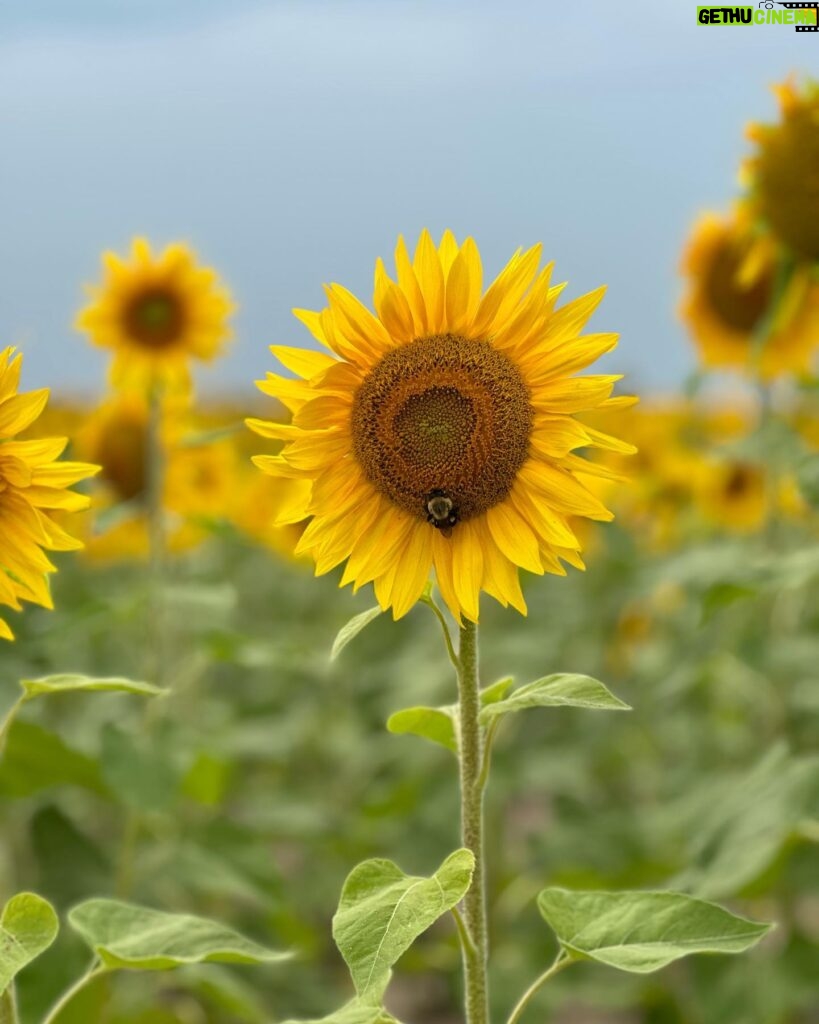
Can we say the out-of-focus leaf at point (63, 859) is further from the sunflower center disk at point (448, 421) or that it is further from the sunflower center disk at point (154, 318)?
the sunflower center disk at point (448, 421)

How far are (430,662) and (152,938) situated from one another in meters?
2.57

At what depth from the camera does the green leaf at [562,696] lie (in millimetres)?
1090

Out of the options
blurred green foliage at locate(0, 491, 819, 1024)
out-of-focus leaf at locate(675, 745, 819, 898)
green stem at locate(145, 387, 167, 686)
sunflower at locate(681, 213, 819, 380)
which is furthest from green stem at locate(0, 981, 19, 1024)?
sunflower at locate(681, 213, 819, 380)

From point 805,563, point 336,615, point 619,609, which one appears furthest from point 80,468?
point 336,615

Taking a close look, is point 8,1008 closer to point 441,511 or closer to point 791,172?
point 441,511

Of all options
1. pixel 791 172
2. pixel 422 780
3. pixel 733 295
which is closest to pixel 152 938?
pixel 791 172

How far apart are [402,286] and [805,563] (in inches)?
39.4

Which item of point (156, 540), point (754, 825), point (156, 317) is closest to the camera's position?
point (754, 825)

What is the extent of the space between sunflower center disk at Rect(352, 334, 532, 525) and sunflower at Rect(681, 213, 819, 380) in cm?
184

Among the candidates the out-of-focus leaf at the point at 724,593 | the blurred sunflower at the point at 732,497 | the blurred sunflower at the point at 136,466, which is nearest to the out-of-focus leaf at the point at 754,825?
the out-of-focus leaf at the point at 724,593

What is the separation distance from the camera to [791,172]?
2.26 m

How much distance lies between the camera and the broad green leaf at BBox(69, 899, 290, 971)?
119cm

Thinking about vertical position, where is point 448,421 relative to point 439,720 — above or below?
above

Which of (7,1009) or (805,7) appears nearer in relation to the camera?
(7,1009)
